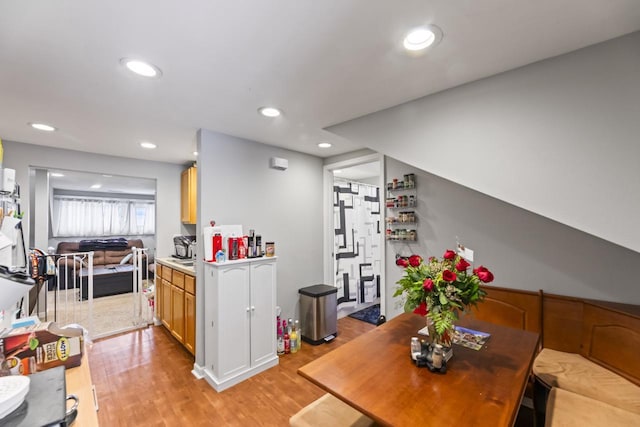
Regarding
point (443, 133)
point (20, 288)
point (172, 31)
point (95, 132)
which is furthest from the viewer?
point (95, 132)

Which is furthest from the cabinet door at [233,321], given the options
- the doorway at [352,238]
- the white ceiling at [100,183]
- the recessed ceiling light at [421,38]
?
the white ceiling at [100,183]

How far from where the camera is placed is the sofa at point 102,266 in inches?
213

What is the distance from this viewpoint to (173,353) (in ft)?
9.87

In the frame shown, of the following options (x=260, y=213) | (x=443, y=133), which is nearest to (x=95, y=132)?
(x=260, y=213)

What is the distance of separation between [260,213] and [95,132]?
176cm

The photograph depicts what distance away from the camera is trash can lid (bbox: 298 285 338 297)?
3252mm

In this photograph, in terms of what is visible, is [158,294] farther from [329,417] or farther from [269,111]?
[329,417]

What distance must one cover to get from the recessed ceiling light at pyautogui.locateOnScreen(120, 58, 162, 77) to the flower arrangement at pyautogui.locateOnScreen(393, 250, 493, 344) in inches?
70.9

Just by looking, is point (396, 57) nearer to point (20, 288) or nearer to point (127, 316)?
point (20, 288)

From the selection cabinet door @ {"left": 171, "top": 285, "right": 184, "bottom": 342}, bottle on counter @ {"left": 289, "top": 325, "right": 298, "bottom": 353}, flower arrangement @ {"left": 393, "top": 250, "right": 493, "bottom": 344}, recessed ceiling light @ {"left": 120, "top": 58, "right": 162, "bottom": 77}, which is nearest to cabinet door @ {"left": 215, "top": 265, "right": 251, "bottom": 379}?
bottle on counter @ {"left": 289, "top": 325, "right": 298, "bottom": 353}

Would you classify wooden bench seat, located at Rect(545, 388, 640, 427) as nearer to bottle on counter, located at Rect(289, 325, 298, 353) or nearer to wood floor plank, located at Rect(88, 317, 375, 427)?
wood floor plank, located at Rect(88, 317, 375, 427)

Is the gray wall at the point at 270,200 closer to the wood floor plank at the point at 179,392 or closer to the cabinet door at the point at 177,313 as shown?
the wood floor plank at the point at 179,392

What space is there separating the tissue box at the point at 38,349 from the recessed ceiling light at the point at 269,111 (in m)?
1.79

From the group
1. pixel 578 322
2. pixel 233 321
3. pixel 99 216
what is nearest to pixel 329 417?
pixel 233 321
